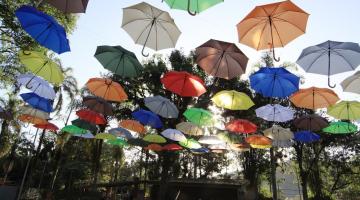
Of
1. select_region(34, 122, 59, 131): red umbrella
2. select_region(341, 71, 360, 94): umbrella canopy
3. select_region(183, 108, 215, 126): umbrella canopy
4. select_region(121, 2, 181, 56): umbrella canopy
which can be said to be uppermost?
select_region(121, 2, 181, 56): umbrella canopy

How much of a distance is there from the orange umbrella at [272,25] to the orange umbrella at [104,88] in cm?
539

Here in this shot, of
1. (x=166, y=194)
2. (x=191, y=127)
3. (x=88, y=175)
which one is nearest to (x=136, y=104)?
(x=166, y=194)

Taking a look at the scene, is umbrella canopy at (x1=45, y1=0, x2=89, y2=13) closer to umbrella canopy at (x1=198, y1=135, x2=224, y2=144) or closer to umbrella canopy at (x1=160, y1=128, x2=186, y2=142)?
umbrella canopy at (x1=160, y1=128, x2=186, y2=142)

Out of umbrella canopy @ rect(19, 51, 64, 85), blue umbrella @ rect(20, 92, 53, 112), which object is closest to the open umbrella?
umbrella canopy @ rect(19, 51, 64, 85)

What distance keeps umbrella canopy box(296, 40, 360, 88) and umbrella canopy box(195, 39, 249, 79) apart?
1.64 meters

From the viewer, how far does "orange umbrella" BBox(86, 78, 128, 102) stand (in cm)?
1057

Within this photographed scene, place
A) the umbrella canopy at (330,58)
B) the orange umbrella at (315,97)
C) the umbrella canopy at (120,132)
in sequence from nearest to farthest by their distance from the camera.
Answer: the umbrella canopy at (330,58) < the orange umbrella at (315,97) < the umbrella canopy at (120,132)

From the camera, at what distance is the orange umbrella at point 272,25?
6.36m

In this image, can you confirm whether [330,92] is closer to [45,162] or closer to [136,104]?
[136,104]

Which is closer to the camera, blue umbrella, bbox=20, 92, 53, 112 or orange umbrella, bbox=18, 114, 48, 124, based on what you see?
blue umbrella, bbox=20, 92, 53, 112

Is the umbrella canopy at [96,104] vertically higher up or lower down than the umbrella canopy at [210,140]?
higher up

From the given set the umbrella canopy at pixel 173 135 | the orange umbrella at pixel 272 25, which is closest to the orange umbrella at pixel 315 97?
the orange umbrella at pixel 272 25

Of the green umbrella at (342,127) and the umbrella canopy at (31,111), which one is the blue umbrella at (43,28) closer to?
the umbrella canopy at (31,111)

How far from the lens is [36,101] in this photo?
1193 cm
